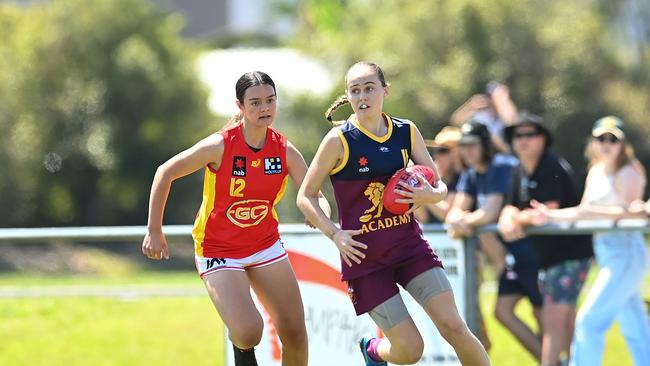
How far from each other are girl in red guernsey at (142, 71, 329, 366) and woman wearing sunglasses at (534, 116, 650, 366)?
244 centimetres

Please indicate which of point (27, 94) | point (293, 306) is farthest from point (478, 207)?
point (27, 94)

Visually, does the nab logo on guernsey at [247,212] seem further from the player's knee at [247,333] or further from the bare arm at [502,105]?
the bare arm at [502,105]

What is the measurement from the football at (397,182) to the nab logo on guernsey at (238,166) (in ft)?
3.13

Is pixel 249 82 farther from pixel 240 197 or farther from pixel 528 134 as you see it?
pixel 528 134

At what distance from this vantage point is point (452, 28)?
35.7m

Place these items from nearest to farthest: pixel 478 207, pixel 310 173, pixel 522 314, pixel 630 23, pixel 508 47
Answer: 1. pixel 310 173
2. pixel 478 207
3. pixel 522 314
4. pixel 508 47
5. pixel 630 23

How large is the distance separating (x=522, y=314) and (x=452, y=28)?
73.7 ft

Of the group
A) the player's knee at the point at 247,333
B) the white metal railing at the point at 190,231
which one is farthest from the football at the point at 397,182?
the white metal railing at the point at 190,231

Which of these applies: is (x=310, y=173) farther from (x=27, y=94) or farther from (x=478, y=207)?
(x=27, y=94)

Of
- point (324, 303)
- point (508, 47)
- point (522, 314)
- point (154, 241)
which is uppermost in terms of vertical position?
point (508, 47)

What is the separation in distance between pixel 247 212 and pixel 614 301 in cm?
311

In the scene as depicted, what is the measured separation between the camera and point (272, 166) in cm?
757

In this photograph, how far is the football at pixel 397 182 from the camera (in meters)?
7.00

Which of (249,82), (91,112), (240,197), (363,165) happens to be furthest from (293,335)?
(91,112)
